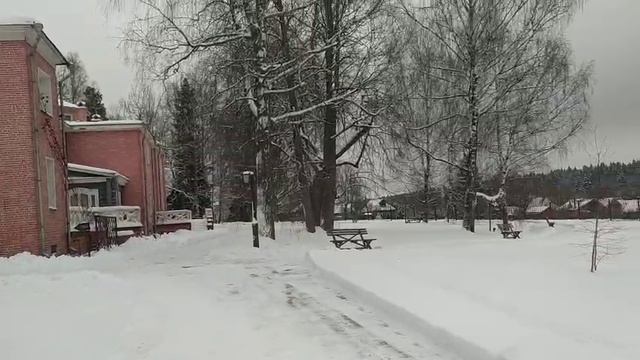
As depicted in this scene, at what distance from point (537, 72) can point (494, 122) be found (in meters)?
3.18

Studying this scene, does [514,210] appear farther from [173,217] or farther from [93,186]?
[93,186]

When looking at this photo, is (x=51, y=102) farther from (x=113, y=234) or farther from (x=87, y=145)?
(x=87, y=145)

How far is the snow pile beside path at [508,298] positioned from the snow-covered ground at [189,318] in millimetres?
419

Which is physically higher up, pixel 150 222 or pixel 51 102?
pixel 51 102

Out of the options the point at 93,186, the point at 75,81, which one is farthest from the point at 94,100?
the point at 93,186

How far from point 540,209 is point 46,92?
44.3m

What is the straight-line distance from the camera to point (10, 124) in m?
17.2

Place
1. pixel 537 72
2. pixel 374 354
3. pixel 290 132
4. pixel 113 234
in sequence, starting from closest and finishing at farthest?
pixel 374 354, pixel 113 234, pixel 290 132, pixel 537 72

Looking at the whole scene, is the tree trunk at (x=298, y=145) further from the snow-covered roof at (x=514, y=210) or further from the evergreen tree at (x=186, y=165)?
the evergreen tree at (x=186, y=165)

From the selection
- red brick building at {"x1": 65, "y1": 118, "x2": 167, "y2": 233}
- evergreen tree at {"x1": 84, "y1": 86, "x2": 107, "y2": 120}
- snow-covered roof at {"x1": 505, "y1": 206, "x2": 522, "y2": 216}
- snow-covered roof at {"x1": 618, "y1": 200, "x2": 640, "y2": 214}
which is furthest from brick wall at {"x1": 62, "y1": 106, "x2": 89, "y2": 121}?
snow-covered roof at {"x1": 618, "y1": 200, "x2": 640, "y2": 214}

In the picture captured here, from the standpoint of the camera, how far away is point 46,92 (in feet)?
65.5

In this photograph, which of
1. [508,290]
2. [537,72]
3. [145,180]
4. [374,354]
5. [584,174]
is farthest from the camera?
[145,180]

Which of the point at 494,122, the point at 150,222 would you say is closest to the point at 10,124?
the point at 150,222

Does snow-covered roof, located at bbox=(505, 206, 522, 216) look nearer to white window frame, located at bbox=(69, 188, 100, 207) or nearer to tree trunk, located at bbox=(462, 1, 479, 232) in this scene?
tree trunk, located at bbox=(462, 1, 479, 232)
